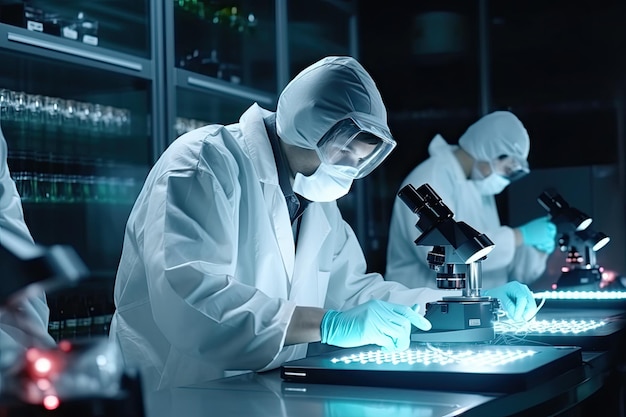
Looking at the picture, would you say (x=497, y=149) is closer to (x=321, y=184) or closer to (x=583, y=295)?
(x=583, y=295)

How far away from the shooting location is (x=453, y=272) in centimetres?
175

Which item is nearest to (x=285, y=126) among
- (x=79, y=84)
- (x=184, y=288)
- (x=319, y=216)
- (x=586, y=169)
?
(x=319, y=216)

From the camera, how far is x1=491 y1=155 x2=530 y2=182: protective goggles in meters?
3.66

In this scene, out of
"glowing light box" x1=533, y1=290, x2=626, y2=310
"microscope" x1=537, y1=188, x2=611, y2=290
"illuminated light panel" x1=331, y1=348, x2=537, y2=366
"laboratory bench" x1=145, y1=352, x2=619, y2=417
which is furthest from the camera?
"microscope" x1=537, y1=188, x2=611, y2=290

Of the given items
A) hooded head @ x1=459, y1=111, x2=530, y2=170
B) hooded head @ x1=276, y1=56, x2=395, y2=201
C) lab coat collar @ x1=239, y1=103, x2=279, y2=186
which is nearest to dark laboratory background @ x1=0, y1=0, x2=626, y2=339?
hooded head @ x1=459, y1=111, x2=530, y2=170

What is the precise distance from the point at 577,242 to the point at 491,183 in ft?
3.06

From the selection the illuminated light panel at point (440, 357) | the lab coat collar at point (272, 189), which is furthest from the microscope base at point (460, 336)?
the lab coat collar at point (272, 189)

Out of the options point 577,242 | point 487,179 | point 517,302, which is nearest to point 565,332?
point 517,302

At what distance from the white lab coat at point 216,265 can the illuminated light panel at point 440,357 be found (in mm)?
184

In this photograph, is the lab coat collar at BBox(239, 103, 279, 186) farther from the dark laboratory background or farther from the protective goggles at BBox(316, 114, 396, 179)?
the dark laboratory background

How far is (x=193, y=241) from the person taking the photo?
1.71 m

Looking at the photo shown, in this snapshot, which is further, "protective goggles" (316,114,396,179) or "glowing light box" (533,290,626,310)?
"glowing light box" (533,290,626,310)

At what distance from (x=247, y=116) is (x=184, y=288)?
62 cm

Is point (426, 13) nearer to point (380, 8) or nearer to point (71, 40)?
point (380, 8)
